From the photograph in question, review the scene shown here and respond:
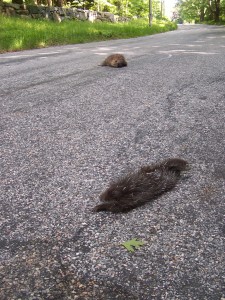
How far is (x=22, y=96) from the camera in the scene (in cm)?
464

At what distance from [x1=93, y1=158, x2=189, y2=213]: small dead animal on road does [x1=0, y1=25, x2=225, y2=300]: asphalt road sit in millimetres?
61

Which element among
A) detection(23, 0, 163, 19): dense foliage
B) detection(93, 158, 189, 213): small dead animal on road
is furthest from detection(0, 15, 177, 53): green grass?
detection(23, 0, 163, 19): dense foliage

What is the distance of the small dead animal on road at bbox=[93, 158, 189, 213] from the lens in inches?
85.4

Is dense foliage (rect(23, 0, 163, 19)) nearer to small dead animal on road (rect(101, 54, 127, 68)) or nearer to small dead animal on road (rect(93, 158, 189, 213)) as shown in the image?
small dead animal on road (rect(101, 54, 127, 68))

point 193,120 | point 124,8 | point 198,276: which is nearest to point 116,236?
point 198,276

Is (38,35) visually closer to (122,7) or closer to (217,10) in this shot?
(122,7)

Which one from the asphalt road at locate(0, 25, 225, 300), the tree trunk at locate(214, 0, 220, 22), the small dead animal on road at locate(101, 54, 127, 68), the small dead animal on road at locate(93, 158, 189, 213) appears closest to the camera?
the asphalt road at locate(0, 25, 225, 300)

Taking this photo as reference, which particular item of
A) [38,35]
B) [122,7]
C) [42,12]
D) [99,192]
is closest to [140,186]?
[99,192]

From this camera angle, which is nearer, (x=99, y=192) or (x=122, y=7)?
(x=99, y=192)

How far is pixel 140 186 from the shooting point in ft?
7.68

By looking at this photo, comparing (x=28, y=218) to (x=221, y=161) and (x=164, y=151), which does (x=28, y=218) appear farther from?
(x=221, y=161)

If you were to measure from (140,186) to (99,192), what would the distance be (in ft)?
0.97

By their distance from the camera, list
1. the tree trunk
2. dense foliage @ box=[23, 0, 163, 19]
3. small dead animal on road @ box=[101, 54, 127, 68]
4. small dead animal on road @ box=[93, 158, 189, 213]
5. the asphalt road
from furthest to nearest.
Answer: the tree trunk, dense foliage @ box=[23, 0, 163, 19], small dead animal on road @ box=[101, 54, 127, 68], small dead animal on road @ box=[93, 158, 189, 213], the asphalt road

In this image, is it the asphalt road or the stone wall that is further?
the stone wall
